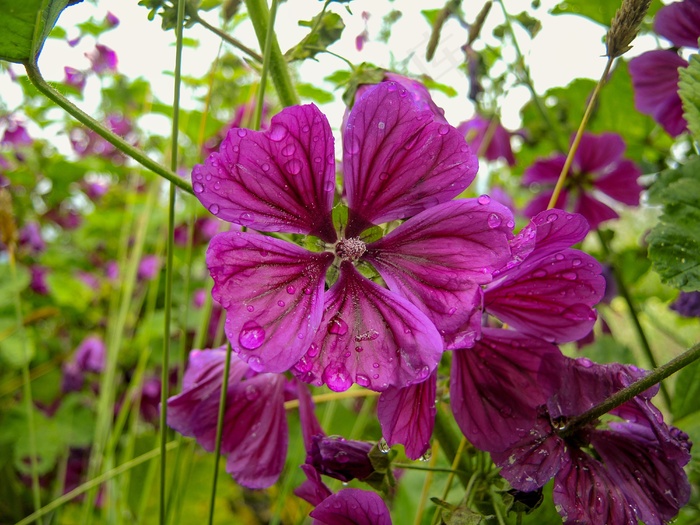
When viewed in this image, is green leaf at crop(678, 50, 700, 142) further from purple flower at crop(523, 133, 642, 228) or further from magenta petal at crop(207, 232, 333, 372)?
purple flower at crop(523, 133, 642, 228)

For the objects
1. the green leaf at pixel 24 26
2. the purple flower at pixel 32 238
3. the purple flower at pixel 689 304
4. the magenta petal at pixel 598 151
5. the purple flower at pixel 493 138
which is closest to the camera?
the green leaf at pixel 24 26

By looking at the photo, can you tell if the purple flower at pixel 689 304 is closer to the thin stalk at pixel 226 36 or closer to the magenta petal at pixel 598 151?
the magenta petal at pixel 598 151

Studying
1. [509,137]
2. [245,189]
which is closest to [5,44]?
[245,189]

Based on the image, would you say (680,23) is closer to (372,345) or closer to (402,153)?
(402,153)

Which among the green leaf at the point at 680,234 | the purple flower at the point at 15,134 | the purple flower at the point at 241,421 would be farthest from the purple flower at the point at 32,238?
the green leaf at the point at 680,234

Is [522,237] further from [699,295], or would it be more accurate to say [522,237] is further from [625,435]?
[699,295]

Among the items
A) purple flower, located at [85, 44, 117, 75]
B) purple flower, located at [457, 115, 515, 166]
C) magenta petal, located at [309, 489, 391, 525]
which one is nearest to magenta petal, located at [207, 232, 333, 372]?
magenta petal, located at [309, 489, 391, 525]
